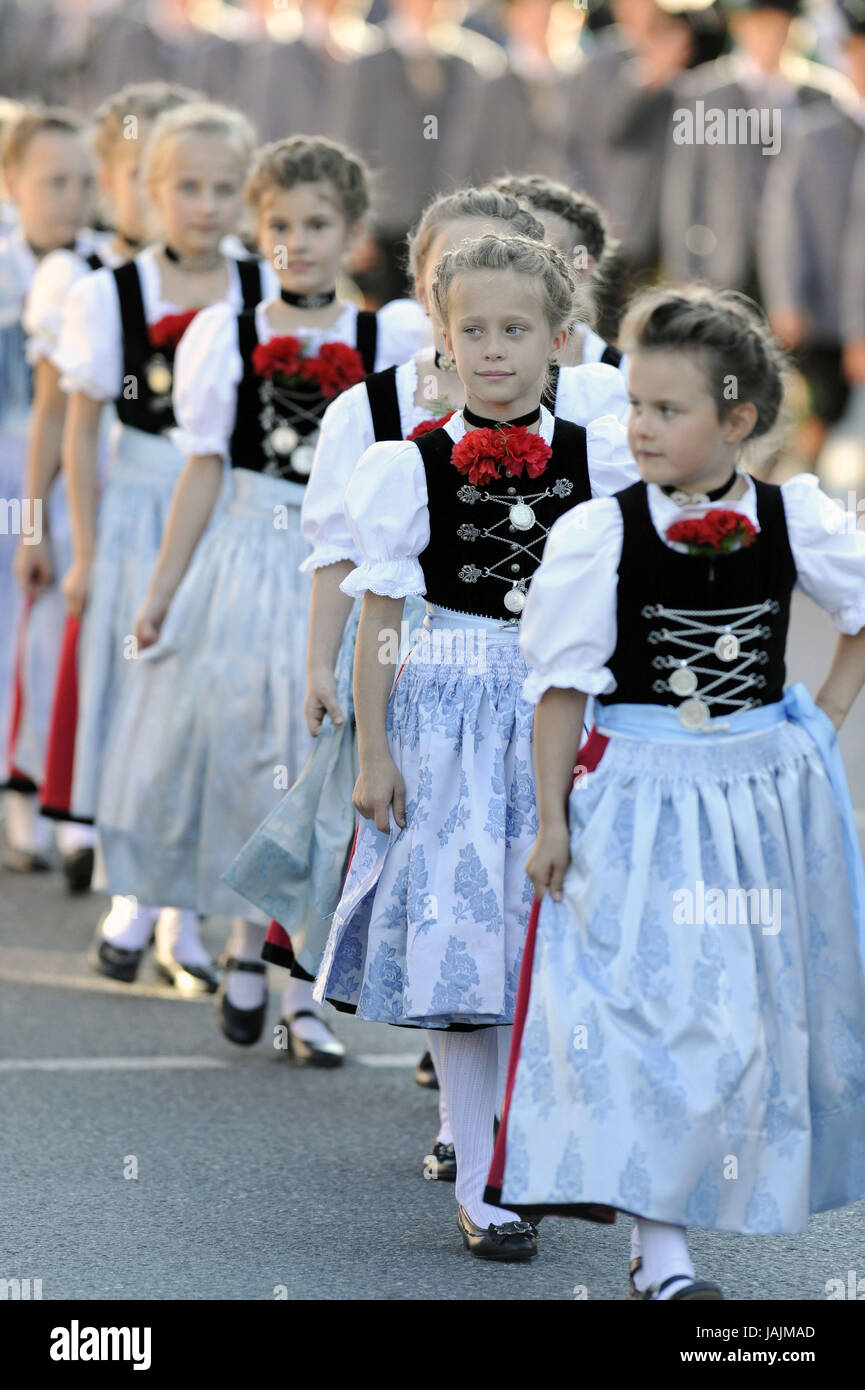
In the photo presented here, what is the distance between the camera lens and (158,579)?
18.9 ft

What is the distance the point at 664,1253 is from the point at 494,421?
1398 millimetres

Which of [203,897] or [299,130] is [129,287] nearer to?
[203,897]

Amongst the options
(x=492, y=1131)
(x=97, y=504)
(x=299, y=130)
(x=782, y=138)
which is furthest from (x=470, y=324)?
(x=299, y=130)

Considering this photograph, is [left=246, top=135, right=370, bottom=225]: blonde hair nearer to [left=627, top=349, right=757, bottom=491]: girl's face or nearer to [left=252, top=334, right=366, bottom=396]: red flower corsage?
[left=252, top=334, right=366, bottom=396]: red flower corsage

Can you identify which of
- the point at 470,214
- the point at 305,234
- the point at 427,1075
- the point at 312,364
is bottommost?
the point at 427,1075

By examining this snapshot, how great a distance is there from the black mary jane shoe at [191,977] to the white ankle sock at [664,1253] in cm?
253

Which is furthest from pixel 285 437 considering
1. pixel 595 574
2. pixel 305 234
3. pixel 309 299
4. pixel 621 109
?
pixel 621 109

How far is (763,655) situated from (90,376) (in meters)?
2.91

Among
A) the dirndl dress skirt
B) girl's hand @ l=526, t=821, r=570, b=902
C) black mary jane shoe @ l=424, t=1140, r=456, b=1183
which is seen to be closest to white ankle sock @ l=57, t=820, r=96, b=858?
the dirndl dress skirt

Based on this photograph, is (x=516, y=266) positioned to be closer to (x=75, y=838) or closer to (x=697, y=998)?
(x=697, y=998)

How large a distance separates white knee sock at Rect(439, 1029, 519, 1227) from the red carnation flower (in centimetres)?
175

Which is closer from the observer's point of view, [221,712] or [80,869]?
[221,712]

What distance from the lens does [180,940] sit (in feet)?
20.6

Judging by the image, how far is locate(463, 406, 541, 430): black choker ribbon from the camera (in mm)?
4227
